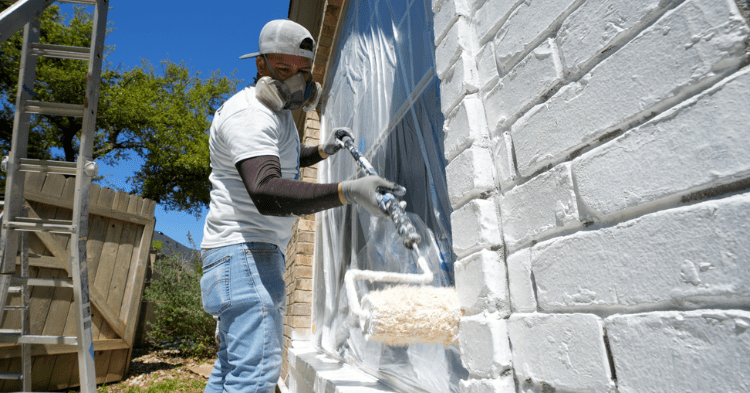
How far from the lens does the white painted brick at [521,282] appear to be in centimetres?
77

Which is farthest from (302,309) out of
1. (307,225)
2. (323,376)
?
(323,376)

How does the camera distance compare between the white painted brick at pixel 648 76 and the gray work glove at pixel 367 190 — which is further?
the gray work glove at pixel 367 190

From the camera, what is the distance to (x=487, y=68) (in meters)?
0.95

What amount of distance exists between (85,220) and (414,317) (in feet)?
6.55

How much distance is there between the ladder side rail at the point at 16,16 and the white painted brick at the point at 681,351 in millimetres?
2021

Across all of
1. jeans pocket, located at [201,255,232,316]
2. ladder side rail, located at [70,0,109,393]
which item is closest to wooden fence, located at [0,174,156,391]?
ladder side rail, located at [70,0,109,393]

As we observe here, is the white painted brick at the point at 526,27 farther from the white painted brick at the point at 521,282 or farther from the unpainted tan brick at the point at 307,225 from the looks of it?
the unpainted tan brick at the point at 307,225

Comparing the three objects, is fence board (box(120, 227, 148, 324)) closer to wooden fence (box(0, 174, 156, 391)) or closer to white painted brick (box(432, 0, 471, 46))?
wooden fence (box(0, 174, 156, 391))

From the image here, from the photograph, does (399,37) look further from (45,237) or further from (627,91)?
(45,237)

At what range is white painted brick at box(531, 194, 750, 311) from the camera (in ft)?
1.45

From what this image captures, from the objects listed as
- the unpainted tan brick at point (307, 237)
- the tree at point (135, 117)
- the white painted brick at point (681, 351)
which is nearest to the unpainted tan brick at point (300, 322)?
the unpainted tan brick at point (307, 237)

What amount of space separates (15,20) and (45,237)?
3278 mm

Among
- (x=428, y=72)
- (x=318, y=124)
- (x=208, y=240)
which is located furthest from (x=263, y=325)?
(x=318, y=124)

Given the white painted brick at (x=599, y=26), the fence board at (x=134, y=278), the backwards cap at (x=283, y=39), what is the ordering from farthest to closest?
1. the fence board at (x=134, y=278)
2. the backwards cap at (x=283, y=39)
3. the white painted brick at (x=599, y=26)
